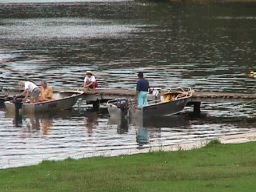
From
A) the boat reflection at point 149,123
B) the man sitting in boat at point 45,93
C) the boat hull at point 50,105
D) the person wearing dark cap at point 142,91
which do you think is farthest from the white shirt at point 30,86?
the person wearing dark cap at point 142,91

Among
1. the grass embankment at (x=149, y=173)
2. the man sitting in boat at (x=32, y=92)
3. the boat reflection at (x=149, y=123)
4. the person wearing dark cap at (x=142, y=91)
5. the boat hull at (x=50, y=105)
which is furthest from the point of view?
the man sitting in boat at (x=32, y=92)

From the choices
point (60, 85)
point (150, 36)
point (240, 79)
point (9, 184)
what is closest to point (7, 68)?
point (60, 85)

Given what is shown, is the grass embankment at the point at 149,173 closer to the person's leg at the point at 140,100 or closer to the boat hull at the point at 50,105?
the person's leg at the point at 140,100

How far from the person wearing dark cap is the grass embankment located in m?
13.8

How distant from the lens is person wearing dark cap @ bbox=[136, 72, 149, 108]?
117 ft

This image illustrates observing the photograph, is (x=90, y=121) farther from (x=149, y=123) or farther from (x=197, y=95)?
(x=197, y=95)

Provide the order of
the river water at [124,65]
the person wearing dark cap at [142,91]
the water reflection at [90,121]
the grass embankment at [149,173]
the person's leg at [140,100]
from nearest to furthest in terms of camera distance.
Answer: the grass embankment at [149,173] → the river water at [124,65] → the water reflection at [90,121] → the person wearing dark cap at [142,91] → the person's leg at [140,100]

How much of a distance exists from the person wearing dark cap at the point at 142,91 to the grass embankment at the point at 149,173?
13759 millimetres

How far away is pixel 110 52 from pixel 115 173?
56.0 meters

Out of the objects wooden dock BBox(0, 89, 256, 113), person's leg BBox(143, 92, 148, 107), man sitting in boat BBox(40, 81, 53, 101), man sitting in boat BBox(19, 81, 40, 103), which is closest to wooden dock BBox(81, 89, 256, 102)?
wooden dock BBox(0, 89, 256, 113)

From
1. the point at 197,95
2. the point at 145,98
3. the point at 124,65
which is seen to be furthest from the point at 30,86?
the point at 124,65

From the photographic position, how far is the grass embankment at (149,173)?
15.9 m

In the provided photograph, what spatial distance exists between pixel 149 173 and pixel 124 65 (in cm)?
4436

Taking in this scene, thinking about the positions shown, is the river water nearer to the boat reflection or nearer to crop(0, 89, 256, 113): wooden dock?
the boat reflection
